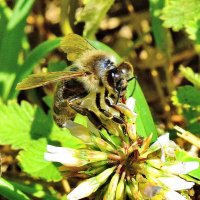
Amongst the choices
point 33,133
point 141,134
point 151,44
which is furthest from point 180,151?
point 151,44

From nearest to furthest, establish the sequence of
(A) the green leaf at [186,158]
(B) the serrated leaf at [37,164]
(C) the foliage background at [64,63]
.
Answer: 1. (A) the green leaf at [186,158]
2. (B) the serrated leaf at [37,164]
3. (C) the foliage background at [64,63]

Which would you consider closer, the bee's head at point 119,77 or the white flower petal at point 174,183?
the white flower petal at point 174,183

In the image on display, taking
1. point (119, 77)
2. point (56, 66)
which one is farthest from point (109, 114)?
point (56, 66)

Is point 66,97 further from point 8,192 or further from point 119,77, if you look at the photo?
point 8,192

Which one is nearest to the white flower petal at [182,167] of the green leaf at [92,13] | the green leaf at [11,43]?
the green leaf at [92,13]

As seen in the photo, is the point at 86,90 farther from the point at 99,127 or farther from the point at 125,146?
the point at 125,146

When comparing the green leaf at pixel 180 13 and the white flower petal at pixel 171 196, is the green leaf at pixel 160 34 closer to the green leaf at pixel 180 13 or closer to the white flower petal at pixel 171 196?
the green leaf at pixel 180 13
